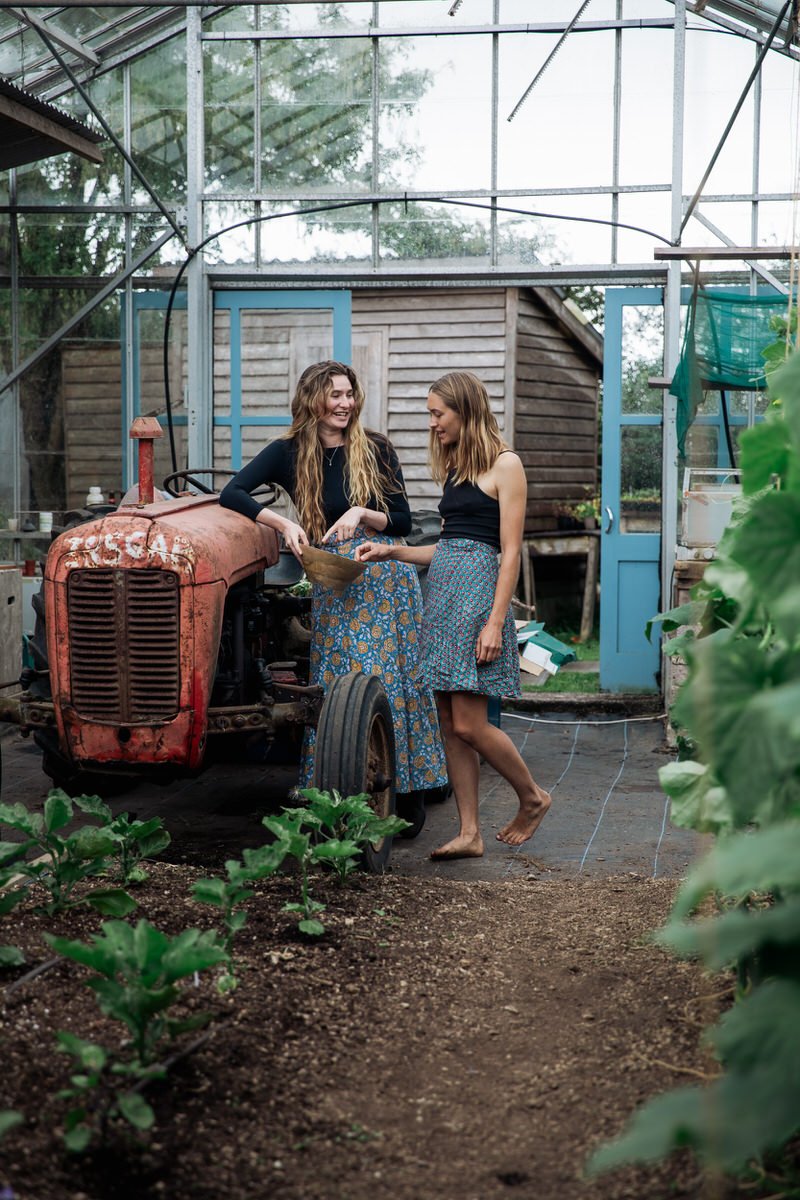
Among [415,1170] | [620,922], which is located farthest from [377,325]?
[415,1170]

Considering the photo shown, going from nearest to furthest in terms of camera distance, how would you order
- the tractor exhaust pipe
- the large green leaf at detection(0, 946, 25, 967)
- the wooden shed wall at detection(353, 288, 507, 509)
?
the large green leaf at detection(0, 946, 25, 967) → the tractor exhaust pipe → the wooden shed wall at detection(353, 288, 507, 509)

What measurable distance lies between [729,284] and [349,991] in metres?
6.64

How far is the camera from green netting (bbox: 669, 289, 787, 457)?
6.92m

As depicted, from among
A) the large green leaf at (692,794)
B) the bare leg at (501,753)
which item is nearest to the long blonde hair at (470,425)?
the bare leg at (501,753)

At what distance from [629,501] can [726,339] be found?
5.25 ft

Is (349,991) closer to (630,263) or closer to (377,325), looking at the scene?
(630,263)

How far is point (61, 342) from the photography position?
854 centimetres

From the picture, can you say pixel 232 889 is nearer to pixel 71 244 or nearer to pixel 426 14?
pixel 71 244

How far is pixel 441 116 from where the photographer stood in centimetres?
835

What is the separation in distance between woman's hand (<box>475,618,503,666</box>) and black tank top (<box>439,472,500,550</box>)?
304mm

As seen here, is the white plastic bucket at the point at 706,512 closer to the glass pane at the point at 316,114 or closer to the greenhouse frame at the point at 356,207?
the greenhouse frame at the point at 356,207

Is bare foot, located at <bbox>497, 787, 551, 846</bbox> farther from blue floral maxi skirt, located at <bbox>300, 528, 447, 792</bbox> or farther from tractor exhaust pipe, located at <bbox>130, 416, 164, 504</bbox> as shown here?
tractor exhaust pipe, located at <bbox>130, 416, 164, 504</bbox>

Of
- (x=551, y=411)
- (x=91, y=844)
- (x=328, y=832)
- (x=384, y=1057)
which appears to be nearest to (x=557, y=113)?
(x=551, y=411)

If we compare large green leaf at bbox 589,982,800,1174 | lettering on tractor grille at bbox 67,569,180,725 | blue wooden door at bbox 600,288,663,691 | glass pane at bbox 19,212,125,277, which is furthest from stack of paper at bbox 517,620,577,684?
large green leaf at bbox 589,982,800,1174
